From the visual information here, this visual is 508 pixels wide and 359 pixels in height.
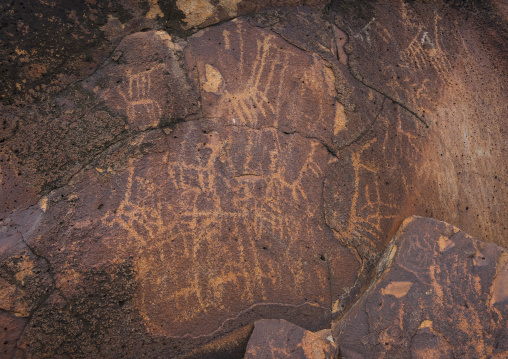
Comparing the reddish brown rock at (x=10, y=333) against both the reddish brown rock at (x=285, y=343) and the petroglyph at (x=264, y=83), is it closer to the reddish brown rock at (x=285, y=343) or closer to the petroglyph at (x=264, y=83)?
the reddish brown rock at (x=285, y=343)

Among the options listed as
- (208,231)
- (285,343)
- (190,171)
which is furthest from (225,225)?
(285,343)

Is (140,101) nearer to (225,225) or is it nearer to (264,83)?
(264,83)

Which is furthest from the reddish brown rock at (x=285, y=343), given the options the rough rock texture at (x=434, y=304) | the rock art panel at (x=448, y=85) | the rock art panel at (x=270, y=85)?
the rock art panel at (x=448, y=85)

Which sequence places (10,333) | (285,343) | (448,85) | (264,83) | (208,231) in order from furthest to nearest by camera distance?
(448,85) < (264,83) < (208,231) < (285,343) < (10,333)

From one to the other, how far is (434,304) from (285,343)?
2.59 feet

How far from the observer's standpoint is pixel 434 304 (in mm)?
2043

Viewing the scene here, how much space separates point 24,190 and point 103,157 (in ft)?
1.35

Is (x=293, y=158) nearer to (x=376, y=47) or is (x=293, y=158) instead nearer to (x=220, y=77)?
(x=220, y=77)

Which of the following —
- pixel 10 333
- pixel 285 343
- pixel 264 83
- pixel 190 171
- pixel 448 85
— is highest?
pixel 448 85

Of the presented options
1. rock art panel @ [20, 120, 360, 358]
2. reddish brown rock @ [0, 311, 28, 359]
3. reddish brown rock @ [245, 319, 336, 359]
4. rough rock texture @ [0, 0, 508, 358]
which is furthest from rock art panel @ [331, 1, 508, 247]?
reddish brown rock @ [0, 311, 28, 359]

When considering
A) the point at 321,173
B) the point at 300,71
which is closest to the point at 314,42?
the point at 300,71

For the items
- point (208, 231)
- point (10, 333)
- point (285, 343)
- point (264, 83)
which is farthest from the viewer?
point (264, 83)

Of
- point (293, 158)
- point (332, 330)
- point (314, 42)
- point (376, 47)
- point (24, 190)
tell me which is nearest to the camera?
point (24, 190)

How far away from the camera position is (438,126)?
9.12 ft
